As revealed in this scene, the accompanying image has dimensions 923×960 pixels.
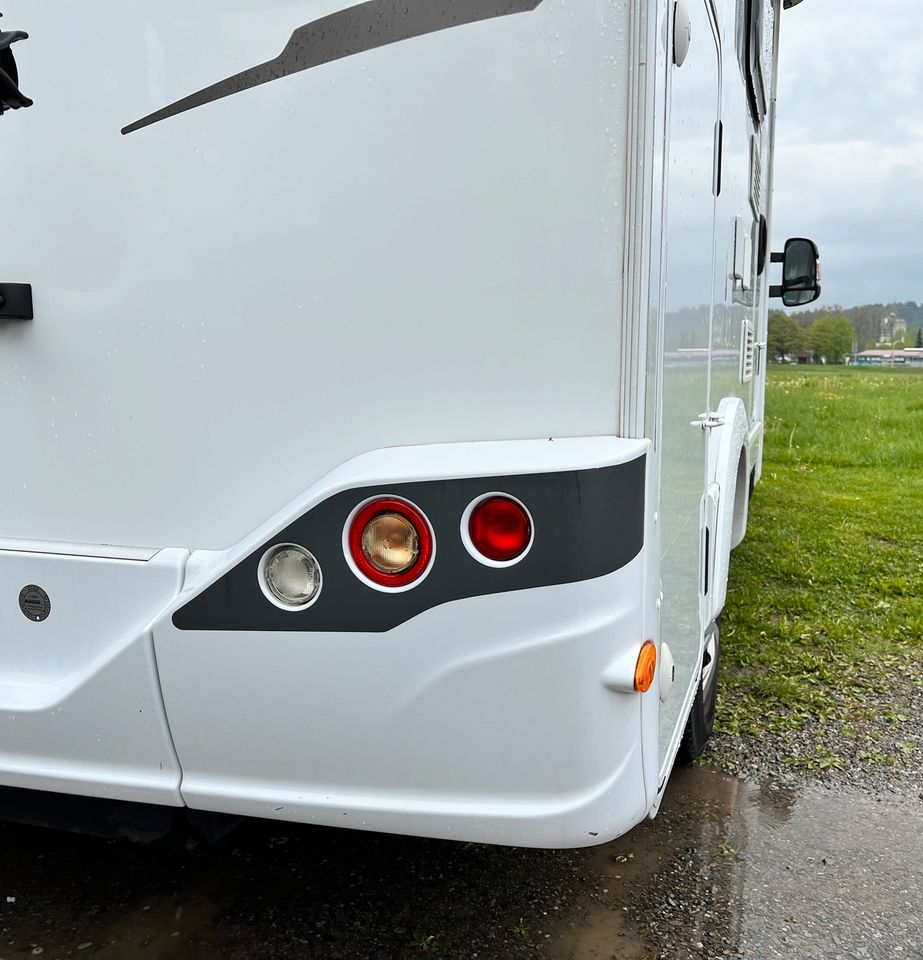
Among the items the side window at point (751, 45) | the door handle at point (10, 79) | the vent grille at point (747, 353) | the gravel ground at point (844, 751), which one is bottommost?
the gravel ground at point (844, 751)

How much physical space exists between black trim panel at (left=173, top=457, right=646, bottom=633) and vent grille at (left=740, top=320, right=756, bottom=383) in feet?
8.15

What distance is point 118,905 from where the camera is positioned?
8.50 ft

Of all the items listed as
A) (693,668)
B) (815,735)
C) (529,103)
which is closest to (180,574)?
(529,103)

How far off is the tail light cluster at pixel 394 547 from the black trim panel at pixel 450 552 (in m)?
0.01

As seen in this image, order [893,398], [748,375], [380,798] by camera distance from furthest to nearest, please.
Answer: [893,398] → [748,375] → [380,798]

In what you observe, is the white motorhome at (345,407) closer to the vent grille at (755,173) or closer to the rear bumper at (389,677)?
the rear bumper at (389,677)

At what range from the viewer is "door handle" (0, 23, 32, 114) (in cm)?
187

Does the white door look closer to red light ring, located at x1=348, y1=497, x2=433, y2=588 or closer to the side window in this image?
red light ring, located at x1=348, y1=497, x2=433, y2=588

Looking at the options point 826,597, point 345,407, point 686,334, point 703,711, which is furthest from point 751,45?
point 826,597

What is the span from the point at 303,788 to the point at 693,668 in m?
1.22

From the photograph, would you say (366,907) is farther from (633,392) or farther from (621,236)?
(621,236)

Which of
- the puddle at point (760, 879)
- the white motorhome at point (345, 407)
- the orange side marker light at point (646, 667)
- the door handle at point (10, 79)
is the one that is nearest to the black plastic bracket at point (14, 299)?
the white motorhome at point (345, 407)

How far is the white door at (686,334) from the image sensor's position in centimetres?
205

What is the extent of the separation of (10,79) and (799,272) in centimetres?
495
